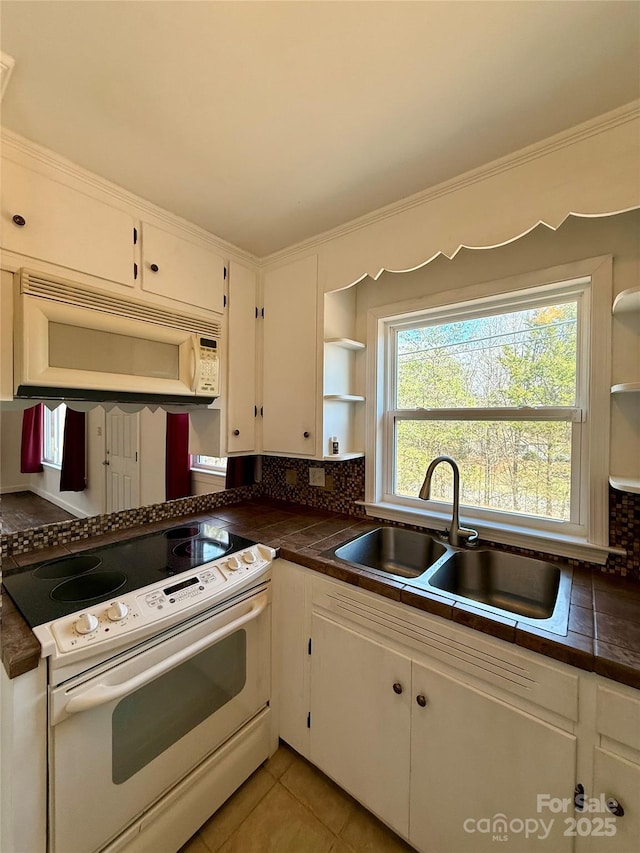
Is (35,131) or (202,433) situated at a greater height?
(35,131)

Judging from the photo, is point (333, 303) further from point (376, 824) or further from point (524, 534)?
point (376, 824)

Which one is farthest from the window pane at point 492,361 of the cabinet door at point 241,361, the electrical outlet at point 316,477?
the cabinet door at point 241,361

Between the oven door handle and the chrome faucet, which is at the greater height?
the chrome faucet

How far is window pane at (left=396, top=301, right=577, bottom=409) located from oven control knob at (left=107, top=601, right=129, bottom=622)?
149 cm

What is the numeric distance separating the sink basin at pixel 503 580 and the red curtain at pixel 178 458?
1.36 m

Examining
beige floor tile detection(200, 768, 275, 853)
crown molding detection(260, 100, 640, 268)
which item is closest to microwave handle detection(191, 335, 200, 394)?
crown molding detection(260, 100, 640, 268)

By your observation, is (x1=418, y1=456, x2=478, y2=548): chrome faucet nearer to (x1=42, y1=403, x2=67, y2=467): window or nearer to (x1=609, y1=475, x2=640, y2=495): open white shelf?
(x1=609, y1=475, x2=640, y2=495): open white shelf

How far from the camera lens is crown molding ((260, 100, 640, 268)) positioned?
1.06 meters

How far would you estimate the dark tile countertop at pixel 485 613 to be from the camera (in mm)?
807

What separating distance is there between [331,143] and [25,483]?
172 cm

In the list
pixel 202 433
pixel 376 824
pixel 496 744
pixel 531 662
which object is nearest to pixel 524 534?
pixel 531 662

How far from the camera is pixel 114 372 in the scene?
1.40m

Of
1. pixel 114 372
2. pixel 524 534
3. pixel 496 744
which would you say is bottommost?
pixel 496 744

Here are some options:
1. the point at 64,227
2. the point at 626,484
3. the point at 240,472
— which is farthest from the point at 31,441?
the point at 626,484
